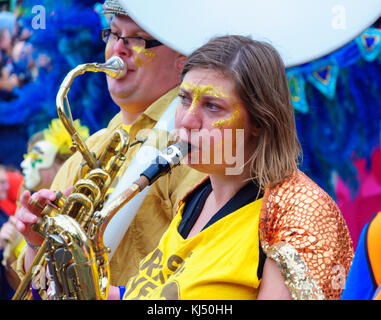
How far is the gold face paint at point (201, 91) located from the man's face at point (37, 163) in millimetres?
1545

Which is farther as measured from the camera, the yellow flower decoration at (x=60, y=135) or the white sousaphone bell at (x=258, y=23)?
the yellow flower decoration at (x=60, y=135)

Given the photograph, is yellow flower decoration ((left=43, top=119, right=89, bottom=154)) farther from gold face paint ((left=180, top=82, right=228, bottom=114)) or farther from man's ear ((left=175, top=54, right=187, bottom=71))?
gold face paint ((left=180, top=82, right=228, bottom=114))

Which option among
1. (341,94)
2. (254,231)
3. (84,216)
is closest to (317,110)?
(341,94)

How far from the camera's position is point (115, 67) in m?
1.95

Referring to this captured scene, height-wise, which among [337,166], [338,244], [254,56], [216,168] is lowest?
[337,166]

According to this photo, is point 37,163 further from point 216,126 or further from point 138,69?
point 216,126

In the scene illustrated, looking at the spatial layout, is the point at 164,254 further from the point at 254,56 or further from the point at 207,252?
the point at 254,56

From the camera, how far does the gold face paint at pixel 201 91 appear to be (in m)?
1.34

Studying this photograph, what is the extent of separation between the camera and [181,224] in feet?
4.91

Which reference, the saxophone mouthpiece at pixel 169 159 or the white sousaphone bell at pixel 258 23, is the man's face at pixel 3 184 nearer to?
the white sousaphone bell at pixel 258 23

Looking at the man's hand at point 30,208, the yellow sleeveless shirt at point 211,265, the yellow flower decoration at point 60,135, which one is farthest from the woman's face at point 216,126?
the yellow flower decoration at point 60,135

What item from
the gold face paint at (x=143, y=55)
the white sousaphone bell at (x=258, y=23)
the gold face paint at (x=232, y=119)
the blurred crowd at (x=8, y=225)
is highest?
the white sousaphone bell at (x=258, y=23)

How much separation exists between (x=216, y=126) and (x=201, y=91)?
91mm

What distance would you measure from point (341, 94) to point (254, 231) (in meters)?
1.32
